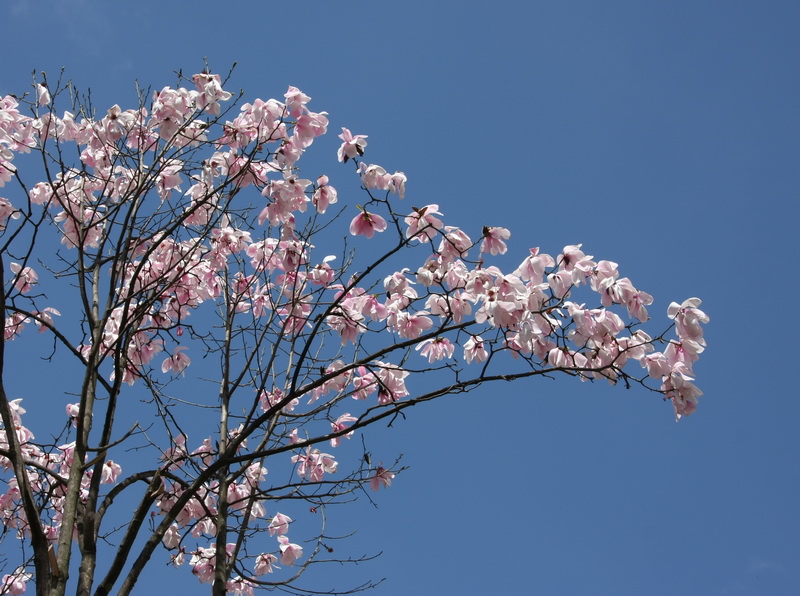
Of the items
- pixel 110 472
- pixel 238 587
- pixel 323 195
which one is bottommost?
pixel 238 587

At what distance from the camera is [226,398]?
5.28 m

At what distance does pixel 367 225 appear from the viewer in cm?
405

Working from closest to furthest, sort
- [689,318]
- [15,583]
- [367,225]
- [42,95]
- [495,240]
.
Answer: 1. [689,318]
2. [495,240]
3. [367,225]
4. [42,95]
5. [15,583]

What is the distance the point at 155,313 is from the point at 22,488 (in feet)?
5.55

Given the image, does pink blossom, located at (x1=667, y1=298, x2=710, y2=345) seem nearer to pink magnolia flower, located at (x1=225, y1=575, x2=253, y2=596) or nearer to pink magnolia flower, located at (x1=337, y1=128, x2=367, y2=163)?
pink magnolia flower, located at (x1=337, y1=128, x2=367, y2=163)

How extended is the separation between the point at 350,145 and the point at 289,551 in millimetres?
2935

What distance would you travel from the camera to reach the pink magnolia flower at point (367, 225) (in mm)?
4027

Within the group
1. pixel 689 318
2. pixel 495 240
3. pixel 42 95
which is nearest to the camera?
pixel 689 318

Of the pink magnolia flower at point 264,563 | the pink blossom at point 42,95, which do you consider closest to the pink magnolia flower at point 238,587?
the pink magnolia flower at point 264,563

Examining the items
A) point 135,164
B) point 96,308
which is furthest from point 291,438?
point 135,164

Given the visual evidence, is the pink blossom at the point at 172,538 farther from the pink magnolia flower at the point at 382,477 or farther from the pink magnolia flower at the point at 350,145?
the pink magnolia flower at the point at 350,145

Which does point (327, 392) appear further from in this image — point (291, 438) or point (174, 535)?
point (174, 535)

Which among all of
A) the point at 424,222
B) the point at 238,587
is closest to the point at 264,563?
the point at 238,587

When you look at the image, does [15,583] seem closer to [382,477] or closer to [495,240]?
[382,477]
